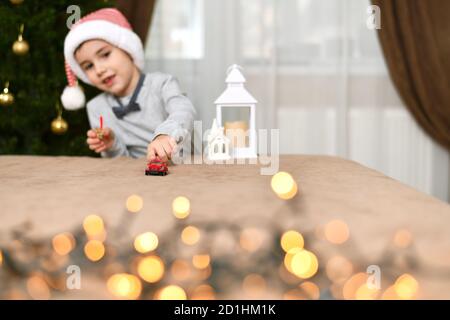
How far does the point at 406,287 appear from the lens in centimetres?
61

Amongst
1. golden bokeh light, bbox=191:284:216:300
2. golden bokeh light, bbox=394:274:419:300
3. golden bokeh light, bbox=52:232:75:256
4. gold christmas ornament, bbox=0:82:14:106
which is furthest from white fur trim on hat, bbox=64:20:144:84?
golden bokeh light, bbox=394:274:419:300

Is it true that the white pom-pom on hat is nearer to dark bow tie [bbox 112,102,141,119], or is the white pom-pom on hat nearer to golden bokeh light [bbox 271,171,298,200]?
dark bow tie [bbox 112,102,141,119]

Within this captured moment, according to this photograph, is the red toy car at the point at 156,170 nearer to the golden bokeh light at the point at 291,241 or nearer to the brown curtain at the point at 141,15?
the golden bokeh light at the point at 291,241

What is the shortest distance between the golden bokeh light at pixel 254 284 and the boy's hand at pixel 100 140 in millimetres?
950

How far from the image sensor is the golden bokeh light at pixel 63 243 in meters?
0.65

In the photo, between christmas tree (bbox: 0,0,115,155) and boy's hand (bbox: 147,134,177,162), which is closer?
boy's hand (bbox: 147,134,177,162)

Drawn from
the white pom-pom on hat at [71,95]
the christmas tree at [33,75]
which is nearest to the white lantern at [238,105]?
the white pom-pom on hat at [71,95]

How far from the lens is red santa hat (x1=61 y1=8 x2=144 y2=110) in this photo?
1.66 metres

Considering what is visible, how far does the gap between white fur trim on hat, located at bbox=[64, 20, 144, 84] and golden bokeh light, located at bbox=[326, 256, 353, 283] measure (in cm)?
133

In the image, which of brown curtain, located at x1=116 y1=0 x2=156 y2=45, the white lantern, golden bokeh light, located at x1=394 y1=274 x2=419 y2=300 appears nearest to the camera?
golden bokeh light, located at x1=394 y1=274 x2=419 y2=300

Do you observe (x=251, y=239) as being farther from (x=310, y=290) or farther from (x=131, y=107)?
(x=131, y=107)

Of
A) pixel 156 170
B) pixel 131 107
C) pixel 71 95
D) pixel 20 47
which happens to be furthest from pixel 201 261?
pixel 20 47
